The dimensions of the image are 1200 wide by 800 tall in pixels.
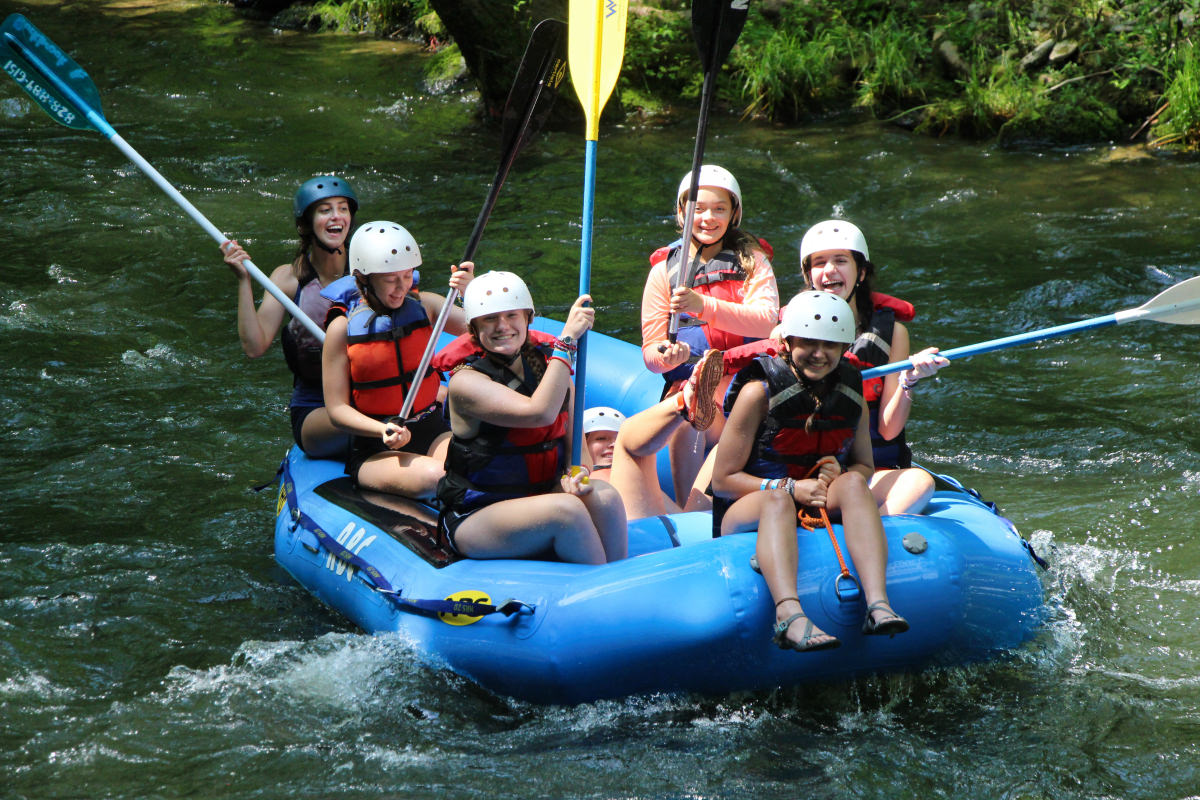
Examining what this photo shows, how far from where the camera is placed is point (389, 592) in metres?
3.97

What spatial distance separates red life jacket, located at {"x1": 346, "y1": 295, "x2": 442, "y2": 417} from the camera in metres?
4.37

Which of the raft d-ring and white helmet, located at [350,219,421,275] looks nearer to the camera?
the raft d-ring

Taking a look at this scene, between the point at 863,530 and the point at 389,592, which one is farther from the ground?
the point at 863,530

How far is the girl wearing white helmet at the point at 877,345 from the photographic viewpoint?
3953mm

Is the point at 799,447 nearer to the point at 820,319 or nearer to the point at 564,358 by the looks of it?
the point at 820,319

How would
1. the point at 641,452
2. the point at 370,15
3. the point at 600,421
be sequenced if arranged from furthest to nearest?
the point at 370,15
the point at 600,421
the point at 641,452

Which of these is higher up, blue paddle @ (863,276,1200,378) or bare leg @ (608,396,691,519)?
blue paddle @ (863,276,1200,378)

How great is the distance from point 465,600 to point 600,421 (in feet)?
3.56

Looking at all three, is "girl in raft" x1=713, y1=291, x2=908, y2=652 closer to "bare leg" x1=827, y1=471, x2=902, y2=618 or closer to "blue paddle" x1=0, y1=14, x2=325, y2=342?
→ "bare leg" x1=827, y1=471, x2=902, y2=618

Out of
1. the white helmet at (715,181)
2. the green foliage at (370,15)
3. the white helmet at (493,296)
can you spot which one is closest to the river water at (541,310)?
the white helmet at (493,296)

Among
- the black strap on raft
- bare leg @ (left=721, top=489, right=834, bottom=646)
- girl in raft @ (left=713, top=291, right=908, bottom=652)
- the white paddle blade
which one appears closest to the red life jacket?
the black strap on raft

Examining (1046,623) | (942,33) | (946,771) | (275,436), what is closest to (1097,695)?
(1046,623)

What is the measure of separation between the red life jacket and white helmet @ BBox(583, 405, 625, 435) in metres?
0.62

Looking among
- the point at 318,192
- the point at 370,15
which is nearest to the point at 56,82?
the point at 318,192
